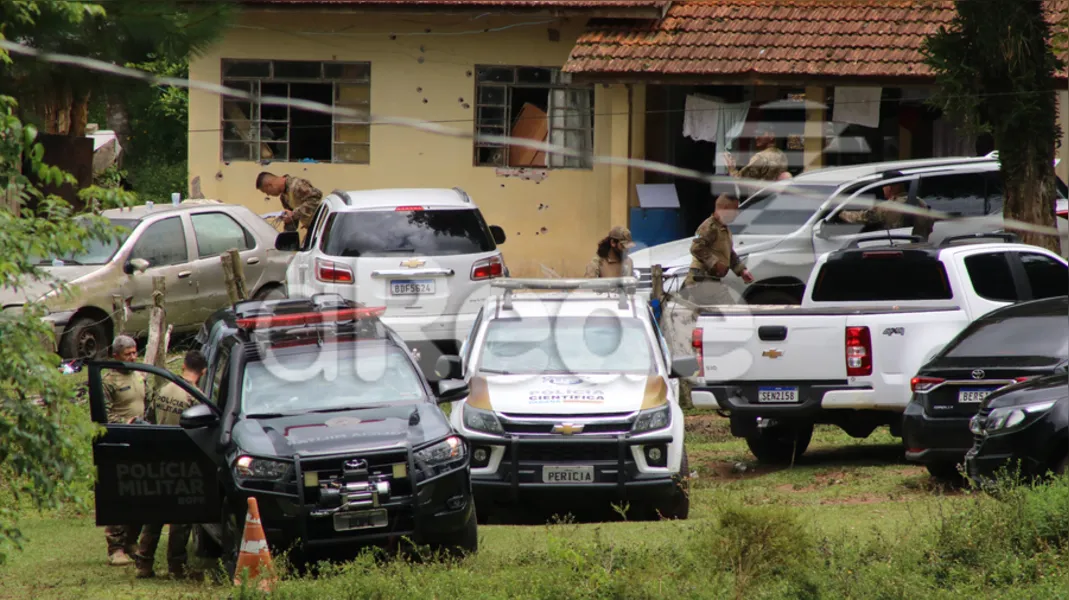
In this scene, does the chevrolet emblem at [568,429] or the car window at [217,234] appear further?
the car window at [217,234]

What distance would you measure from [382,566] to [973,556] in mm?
3662

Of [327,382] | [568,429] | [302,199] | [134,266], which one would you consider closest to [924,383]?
[568,429]

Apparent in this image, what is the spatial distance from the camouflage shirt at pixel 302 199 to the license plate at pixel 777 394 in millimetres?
8981

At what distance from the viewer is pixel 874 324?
13.2 m

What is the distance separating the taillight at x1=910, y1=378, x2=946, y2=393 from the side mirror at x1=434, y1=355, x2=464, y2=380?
374cm

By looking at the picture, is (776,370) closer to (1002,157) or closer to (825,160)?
(1002,157)

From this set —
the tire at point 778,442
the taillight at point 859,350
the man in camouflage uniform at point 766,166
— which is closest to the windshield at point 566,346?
the taillight at point 859,350

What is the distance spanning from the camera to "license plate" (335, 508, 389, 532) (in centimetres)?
980

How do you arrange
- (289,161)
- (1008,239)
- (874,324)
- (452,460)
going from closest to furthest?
1. (452,460)
2. (874,324)
3. (1008,239)
4. (289,161)

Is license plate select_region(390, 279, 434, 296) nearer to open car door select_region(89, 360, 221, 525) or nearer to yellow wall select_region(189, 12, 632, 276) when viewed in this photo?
open car door select_region(89, 360, 221, 525)

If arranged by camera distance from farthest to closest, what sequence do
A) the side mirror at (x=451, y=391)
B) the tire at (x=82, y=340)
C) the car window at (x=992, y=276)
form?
1. the tire at (x=82, y=340)
2. the car window at (x=992, y=276)
3. the side mirror at (x=451, y=391)

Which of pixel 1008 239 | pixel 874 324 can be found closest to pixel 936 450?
pixel 874 324

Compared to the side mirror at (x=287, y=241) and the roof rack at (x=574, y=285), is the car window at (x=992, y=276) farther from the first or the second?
the side mirror at (x=287, y=241)

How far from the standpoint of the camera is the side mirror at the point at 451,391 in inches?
436
